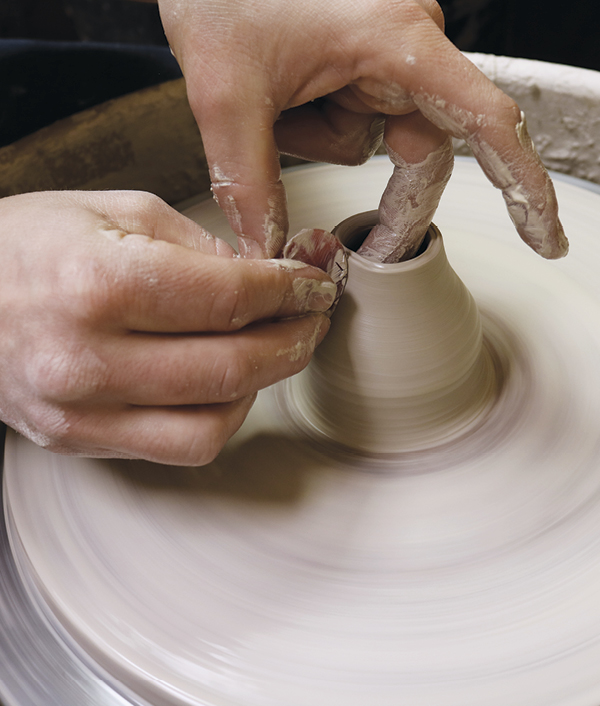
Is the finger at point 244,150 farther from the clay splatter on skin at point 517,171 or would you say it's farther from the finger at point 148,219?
the clay splatter on skin at point 517,171

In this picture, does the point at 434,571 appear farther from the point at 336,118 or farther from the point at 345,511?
the point at 336,118

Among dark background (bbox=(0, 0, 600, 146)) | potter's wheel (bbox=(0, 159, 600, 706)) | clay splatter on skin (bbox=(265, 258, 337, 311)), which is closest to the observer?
potter's wheel (bbox=(0, 159, 600, 706))

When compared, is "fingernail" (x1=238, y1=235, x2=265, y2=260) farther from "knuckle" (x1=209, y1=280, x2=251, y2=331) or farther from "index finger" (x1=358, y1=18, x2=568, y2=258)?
"index finger" (x1=358, y1=18, x2=568, y2=258)

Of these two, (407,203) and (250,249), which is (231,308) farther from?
(407,203)

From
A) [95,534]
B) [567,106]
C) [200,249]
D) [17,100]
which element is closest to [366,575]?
[95,534]

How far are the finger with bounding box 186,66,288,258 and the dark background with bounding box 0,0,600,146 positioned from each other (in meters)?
0.74

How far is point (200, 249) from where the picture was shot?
32.4 inches

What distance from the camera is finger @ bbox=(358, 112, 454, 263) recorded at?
0.80m

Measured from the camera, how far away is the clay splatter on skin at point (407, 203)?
0.81 metres

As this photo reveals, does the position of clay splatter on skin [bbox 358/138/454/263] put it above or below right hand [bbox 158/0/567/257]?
below

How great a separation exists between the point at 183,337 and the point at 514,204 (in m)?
0.43

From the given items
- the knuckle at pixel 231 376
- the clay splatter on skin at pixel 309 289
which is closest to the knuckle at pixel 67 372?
the knuckle at pixel 231 376

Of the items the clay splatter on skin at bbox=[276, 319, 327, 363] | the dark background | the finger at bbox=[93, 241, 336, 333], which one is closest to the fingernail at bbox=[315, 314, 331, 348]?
the clay splatter on skin at bbox=[276, 319, 327, 363]

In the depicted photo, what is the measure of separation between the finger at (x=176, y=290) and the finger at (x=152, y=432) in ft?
0.34
